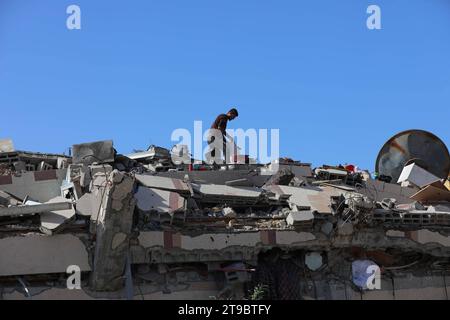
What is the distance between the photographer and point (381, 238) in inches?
572

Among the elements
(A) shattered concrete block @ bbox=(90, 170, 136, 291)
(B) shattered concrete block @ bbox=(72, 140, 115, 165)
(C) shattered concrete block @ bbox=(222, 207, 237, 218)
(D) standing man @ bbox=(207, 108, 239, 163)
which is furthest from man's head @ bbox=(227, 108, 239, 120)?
(A) shattered concrete block @ bbox=(90, 170, 136, 291)

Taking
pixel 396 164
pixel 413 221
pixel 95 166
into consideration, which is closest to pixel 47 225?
pixel 95 166

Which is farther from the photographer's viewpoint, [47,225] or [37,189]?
[37,189]

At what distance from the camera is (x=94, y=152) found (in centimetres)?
1598

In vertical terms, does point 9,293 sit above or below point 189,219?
below

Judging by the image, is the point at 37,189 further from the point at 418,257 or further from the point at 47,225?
the point at 418,257

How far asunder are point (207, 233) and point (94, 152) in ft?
12.0

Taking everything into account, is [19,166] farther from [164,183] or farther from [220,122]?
[220,122]

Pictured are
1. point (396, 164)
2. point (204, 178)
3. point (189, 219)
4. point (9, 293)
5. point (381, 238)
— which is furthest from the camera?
point (396, 164)

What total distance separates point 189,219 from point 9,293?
3.19m

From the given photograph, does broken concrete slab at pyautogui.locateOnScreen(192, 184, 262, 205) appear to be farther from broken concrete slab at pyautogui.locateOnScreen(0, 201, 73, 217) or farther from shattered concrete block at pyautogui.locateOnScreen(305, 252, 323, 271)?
broken concrete slab at pyautogui.locateOnScreen(0, 201, 73, 217)

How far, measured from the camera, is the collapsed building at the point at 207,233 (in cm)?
1252
